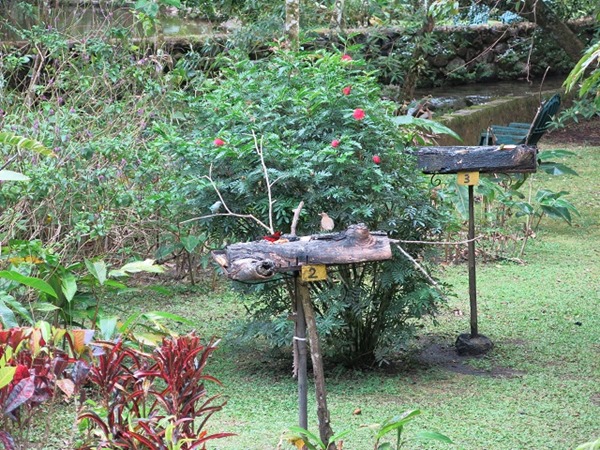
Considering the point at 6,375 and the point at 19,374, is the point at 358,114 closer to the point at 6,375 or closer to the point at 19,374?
the point at 19,374

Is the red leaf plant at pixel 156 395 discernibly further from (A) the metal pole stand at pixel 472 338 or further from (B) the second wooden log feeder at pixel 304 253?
(A) the metal pole stand at pixel 472 338

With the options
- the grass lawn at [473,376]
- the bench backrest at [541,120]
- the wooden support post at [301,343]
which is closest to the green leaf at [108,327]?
the grass lawn at [473,376]

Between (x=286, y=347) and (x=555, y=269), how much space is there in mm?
3158

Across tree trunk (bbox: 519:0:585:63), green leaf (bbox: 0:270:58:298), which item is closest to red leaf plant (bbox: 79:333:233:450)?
green leaf (bbox: 0:270:58:298)

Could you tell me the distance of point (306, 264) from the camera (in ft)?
13.0

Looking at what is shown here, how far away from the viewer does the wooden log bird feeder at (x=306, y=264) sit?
3.92 m

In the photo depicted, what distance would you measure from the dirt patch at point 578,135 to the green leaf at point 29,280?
10476 millimetres

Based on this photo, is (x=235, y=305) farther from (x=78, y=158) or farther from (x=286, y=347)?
(x=78, y=158)

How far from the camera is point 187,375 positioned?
3.65 metres

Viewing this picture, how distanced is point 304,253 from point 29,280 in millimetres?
1669

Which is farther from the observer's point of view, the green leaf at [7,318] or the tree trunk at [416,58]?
the tree trunk at [416,58]

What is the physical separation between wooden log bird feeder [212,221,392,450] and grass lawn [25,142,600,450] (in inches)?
25.9

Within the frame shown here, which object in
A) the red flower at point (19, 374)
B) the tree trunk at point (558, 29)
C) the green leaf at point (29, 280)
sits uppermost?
the tree trunk at point (558, 29)

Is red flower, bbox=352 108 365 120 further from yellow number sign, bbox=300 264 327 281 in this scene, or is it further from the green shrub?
yellow number sign, bbox=300 264 327 281
